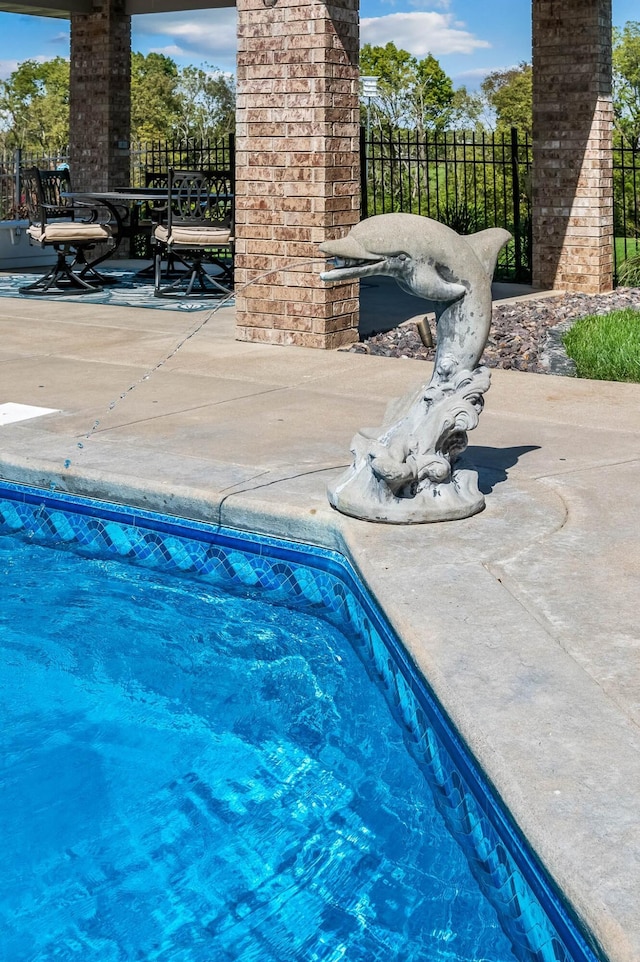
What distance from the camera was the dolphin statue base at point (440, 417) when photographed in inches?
156

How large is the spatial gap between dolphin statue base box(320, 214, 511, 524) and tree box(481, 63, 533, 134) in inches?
1428

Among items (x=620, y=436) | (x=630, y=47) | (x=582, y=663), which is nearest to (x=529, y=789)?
(x=582, y=663)

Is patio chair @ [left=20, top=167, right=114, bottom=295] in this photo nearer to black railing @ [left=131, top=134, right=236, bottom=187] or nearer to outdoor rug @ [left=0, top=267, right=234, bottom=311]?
outdoor rug @ [left=0, top=267, right=234, bottom=311]

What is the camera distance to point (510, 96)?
164 feet

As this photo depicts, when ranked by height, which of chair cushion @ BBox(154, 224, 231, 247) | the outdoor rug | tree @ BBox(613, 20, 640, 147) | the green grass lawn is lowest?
the green grass lawn

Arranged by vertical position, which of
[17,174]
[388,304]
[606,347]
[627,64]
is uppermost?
[627,64]

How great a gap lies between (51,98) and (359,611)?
216ft

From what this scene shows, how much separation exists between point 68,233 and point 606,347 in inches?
215

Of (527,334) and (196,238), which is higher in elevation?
(196,238)

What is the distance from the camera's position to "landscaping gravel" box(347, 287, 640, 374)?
7.89 meters

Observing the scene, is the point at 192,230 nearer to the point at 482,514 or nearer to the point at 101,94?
the point at 101,94

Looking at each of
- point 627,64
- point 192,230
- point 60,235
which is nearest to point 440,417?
point 192,230

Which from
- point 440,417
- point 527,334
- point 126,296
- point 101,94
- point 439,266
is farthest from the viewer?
point 101,94

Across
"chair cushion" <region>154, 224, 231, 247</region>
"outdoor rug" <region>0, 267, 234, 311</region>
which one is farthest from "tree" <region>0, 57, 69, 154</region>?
"chair cushion" <region>154, 224, 231, 247</region>
